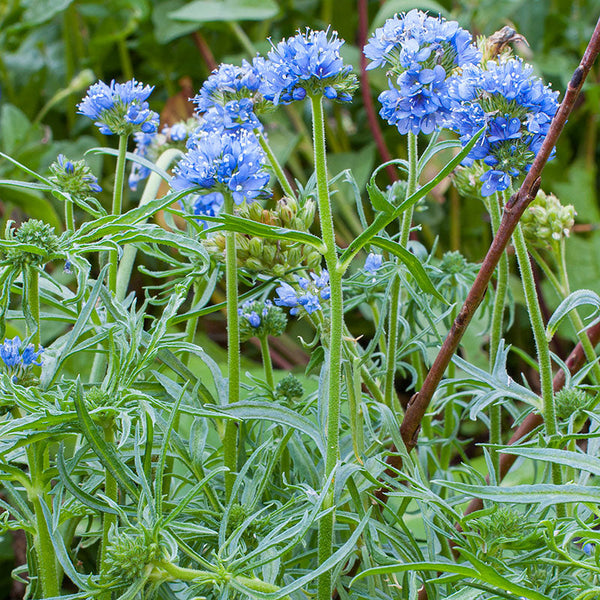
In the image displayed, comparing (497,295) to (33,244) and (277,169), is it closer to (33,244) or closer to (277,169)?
(277,169)

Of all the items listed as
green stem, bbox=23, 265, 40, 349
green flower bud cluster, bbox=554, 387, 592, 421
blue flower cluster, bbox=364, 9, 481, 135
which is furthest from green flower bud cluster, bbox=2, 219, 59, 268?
green flower bud cluster, bbox=554, 387, 592, 421

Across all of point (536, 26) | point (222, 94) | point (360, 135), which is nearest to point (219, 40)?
point (360, 135)

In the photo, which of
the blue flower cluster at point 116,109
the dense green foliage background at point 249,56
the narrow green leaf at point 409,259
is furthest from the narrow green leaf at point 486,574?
the dense green foliage background at point 249,56

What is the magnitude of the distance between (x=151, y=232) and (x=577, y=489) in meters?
0.28

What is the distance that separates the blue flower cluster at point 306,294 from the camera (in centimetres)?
47

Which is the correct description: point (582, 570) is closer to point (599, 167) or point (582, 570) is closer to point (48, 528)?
point (48, 528)

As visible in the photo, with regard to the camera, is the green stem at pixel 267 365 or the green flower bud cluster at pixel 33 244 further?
the green stem at pixel 267 365

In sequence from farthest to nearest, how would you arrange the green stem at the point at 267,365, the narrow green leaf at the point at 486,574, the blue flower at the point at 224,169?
the green stem at the point at 267,365
the blue flower at the point at 224,169
the narrow green leaf at the point at 486,574

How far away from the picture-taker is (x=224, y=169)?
44cm

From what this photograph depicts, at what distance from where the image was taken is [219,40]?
1761mm

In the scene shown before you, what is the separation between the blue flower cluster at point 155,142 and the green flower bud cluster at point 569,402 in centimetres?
37

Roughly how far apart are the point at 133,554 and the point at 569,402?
313 millimetres

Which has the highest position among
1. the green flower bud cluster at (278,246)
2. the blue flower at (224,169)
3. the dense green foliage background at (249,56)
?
the dense green foliage background at (249,56)

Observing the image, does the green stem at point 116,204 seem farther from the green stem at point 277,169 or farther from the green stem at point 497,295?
the green stem at point 497,295
